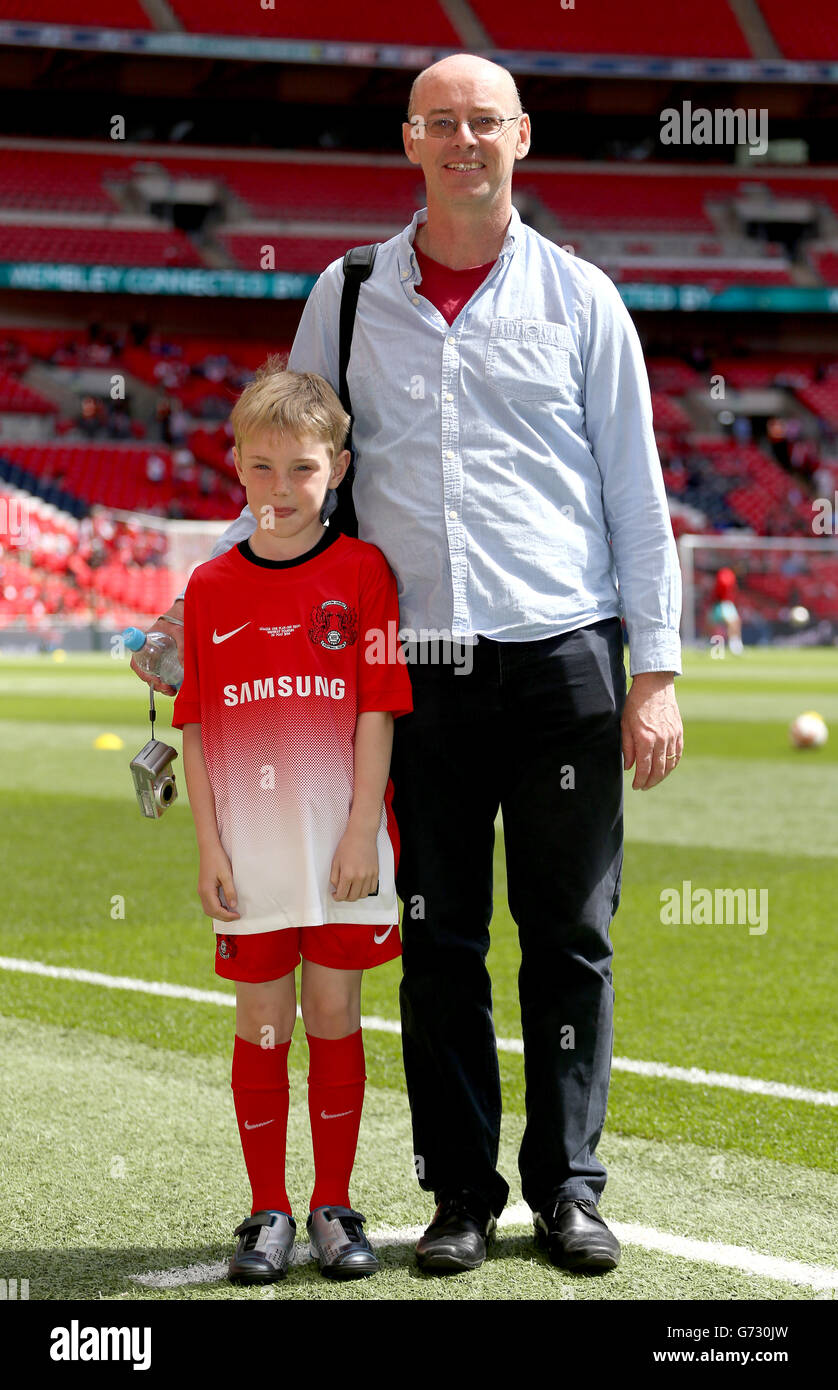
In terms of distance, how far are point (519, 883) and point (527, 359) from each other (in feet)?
3.30

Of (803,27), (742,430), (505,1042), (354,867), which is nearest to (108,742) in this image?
(505,1042)

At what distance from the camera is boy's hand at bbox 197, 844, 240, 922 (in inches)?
113

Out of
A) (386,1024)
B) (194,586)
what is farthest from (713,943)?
(194,586)

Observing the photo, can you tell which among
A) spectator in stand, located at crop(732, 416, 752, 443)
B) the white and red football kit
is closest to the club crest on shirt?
the white and red football kit

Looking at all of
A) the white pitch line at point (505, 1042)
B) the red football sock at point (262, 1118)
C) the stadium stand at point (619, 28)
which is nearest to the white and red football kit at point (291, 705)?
the red football sock at point (262, 1118)

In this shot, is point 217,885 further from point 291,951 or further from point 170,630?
point 170,630

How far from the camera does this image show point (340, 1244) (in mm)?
2854

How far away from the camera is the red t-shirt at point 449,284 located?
303 cm

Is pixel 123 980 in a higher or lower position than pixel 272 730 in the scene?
lower

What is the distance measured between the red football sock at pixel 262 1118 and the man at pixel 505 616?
0.29 m

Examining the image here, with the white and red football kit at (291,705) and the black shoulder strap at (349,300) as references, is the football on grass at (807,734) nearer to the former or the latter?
the black shoulder strap at (349,300)

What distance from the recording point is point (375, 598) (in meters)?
2.92
